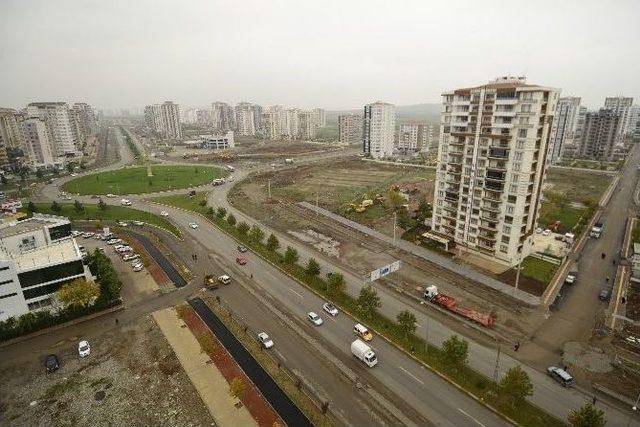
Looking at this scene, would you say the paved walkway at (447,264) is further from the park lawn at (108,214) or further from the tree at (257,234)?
the park lawn at (108,214)

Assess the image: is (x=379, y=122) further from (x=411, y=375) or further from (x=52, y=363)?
(x=52, y=363)

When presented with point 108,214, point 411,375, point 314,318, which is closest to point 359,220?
point 314,318

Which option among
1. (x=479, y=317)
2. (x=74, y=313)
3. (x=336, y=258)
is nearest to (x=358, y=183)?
(x=336, y=258)

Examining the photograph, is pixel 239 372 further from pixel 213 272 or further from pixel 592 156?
pixel 592 156

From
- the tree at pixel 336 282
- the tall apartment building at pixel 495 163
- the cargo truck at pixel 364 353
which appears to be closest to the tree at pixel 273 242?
the tree at pixel 336 282

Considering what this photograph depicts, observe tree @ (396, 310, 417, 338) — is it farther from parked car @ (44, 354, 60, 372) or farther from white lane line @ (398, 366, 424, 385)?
parked car @ (44, 354, 60, 372)

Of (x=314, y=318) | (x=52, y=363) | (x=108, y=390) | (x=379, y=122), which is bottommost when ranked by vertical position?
(x=108, y=390)

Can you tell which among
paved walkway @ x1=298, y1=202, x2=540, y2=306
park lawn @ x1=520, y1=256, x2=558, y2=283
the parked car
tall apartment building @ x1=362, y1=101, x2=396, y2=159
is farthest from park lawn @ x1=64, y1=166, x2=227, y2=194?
park lawn @ x1=520, y1=256, x2=558, y2=283
